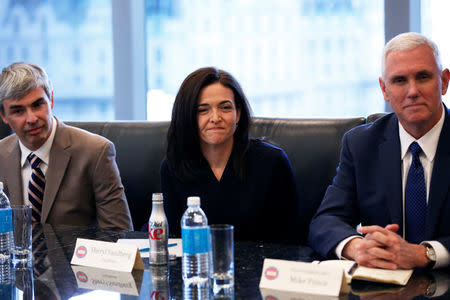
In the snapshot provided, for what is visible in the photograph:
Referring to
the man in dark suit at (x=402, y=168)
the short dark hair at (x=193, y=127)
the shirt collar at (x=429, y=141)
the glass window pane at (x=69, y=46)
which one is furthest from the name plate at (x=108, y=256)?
the glass window pane at (x=69, y=46)

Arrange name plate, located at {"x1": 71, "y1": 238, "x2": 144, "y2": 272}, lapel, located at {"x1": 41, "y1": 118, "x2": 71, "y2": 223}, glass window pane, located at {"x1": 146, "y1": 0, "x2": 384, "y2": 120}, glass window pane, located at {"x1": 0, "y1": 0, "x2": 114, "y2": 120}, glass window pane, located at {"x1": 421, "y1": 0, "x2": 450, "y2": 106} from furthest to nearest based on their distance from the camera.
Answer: glass window pane, located at {"x1": 0, "y1": 0, "x2": 114, "y2": 120}, glass window pane, located at {"x1": 146, "y1": 0, "x2": 384, "y2": 120}, glass window pane, located at {"x1": 421, "y1": 0, "x2": 450, "y2": 106}, lapel, located at {"x1": 41, "y1": 118, "x2": 71, "y2": 223}, name plate, located at {"x1": 71, "y1": 238, "x2": 144, "y2": 272}

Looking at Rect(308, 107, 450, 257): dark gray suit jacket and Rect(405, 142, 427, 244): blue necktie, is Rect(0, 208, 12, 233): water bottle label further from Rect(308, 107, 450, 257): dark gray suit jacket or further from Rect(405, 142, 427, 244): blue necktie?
Rect(405, 142, 427, 244): blue necktie

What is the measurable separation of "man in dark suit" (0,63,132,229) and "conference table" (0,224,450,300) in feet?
2.39

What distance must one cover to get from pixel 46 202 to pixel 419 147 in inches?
67.5

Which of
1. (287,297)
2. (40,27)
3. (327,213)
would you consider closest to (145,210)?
(327,213)

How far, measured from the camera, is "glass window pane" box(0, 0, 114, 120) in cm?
498

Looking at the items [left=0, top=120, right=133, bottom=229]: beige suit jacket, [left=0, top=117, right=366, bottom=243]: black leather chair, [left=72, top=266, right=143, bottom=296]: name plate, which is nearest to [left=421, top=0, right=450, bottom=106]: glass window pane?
[left=0, top=117, right=366, bottom=243]: black leather chair

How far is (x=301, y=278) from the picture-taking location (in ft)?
4.99

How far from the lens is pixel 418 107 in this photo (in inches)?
81.0

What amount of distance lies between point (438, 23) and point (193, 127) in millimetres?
2169

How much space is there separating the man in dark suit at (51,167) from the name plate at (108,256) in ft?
2.77

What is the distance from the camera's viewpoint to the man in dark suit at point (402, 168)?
2.00 metres

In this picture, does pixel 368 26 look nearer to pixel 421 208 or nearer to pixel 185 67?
pixel 185 67

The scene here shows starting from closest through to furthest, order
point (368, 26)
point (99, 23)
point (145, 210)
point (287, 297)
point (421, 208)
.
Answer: point (287, 297), point (421, 208), point (145, 210), point (368, 26), point (99, 23)
